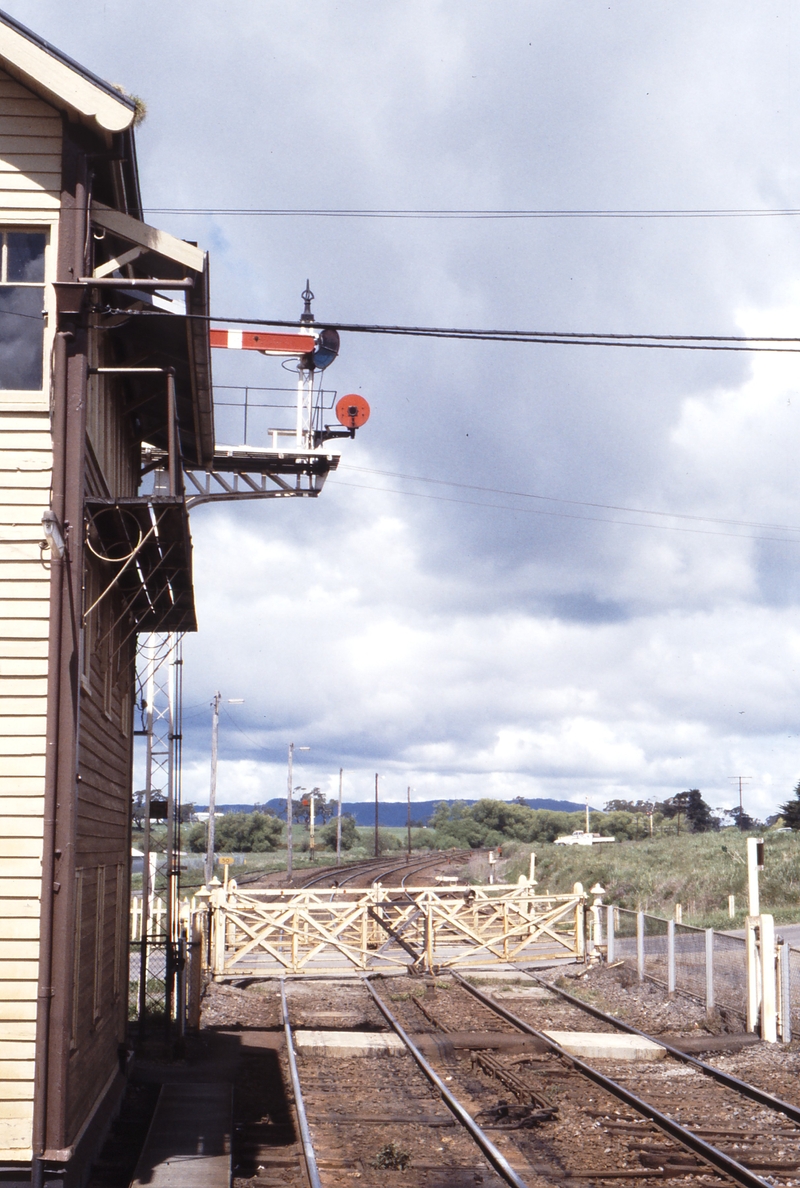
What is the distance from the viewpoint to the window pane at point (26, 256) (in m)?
9.39

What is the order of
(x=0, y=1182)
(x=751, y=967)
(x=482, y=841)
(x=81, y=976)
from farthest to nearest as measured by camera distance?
(x=482, y=841) < (x=751, y=967) < (x=81, y=976) < (x=0, y=1182)

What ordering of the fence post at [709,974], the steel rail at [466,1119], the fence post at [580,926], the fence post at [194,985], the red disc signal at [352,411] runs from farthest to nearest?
the fence post at [580,926] → the red disc signal at [352,411] → the fence post at [709,974] → the fence post at [194,985] → the steel rail at [466,1119]

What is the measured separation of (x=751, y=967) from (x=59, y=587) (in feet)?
40.0

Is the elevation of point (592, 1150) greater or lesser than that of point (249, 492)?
lesser

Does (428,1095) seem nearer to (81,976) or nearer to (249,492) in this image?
(81,976)

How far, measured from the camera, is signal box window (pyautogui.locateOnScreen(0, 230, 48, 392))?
9266 millimetres

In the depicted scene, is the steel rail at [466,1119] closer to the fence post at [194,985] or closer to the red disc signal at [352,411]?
the fence post at [194,985]

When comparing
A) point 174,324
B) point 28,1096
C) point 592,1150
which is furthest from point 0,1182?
point 174,324

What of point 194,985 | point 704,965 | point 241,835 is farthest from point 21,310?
point 241,835

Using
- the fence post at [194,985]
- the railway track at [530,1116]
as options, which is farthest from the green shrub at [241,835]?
the railway track at [530,1116]

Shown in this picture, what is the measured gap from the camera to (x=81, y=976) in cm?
1008

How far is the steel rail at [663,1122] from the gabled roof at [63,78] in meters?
9.46

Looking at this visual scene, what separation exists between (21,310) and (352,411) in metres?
10.3

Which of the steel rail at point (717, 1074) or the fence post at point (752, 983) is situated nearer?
the steel rail at point (717, 1074)
